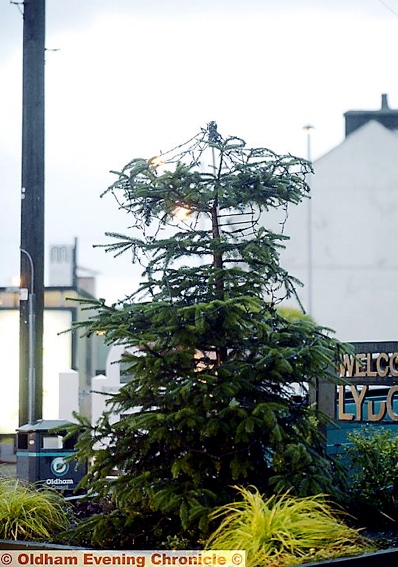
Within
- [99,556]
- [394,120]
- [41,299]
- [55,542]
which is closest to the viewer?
[99,556]

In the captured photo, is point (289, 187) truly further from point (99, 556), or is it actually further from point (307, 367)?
point (99, 556)

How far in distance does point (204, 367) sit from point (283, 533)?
147 cm

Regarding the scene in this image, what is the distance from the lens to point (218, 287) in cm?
749

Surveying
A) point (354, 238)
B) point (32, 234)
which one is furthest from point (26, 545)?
point (354, 238)

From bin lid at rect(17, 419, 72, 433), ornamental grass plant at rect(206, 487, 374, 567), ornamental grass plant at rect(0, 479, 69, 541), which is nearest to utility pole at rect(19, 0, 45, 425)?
bin lid at rect(17, 419, 72, 433)

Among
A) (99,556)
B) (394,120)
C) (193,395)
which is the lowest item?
(99,556)

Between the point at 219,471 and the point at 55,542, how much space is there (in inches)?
49.6

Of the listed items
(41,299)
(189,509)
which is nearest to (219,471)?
(189,509)

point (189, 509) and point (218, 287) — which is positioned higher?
point (218, 287)

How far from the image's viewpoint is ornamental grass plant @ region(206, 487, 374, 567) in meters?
6.26

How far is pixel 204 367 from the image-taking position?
7.36 metres

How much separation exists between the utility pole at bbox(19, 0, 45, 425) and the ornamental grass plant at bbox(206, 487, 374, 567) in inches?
175

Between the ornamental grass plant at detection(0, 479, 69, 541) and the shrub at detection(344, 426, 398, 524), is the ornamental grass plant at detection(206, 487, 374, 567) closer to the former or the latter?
the shrub at detection(344, 426, 398, 524)

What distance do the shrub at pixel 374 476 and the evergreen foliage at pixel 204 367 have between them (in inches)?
12.3
